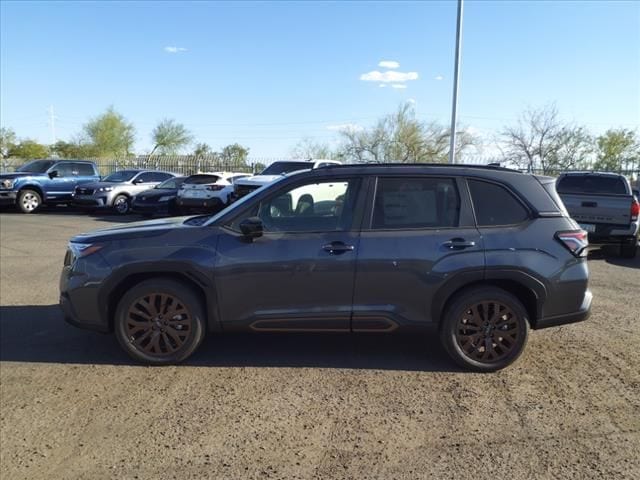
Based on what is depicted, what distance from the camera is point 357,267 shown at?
4367mm

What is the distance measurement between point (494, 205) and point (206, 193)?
1259 cm

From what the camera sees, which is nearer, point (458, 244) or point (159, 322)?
point (458, 244)

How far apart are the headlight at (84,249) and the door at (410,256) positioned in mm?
2298

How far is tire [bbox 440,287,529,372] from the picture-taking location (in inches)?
175

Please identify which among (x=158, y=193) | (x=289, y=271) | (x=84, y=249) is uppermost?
(x=158, y=193)

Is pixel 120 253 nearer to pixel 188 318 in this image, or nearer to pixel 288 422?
pixel 188 318

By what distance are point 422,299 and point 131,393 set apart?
246 cm

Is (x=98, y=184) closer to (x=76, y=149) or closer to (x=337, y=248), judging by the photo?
(x=337, y=248)

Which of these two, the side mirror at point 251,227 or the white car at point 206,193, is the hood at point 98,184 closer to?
the white car at point 206,193

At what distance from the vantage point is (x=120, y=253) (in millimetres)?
4473

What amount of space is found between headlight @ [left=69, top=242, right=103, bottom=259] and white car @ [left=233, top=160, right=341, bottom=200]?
347 inches

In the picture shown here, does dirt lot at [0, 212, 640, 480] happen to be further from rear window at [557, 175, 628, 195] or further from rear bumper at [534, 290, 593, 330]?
rear window at [557, 175, 628, 195]

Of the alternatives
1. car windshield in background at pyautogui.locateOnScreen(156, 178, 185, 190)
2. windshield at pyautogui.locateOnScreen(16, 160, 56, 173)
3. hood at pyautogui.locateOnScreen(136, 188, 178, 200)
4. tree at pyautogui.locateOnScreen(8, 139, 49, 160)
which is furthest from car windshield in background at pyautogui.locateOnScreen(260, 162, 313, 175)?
tree at pyautogui.locateOnScreen(8, 139, 49, 160)

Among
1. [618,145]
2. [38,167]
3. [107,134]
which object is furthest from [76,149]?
[618,145]
